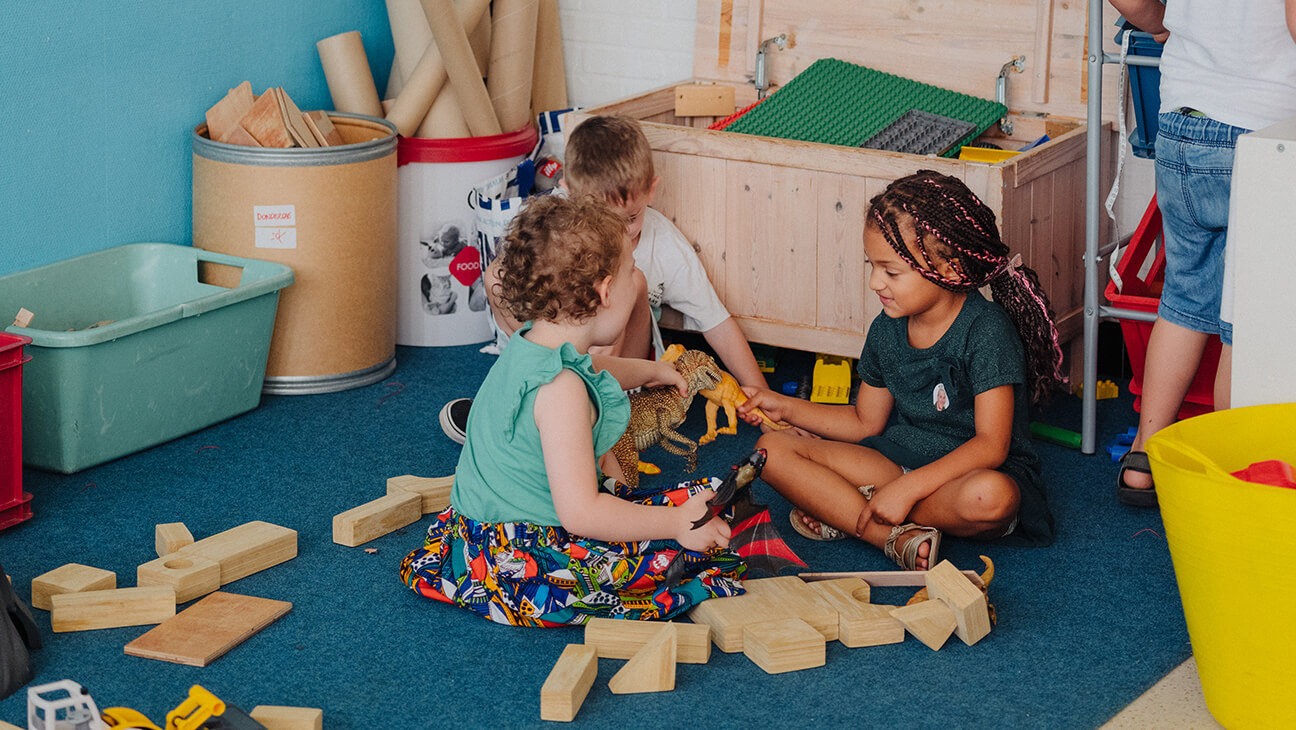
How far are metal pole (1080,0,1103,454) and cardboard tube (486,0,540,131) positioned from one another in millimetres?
1443

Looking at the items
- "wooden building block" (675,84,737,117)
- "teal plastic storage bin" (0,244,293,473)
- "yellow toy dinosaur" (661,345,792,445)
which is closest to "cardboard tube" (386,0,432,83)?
"wooden building block" (675,84,737,117)

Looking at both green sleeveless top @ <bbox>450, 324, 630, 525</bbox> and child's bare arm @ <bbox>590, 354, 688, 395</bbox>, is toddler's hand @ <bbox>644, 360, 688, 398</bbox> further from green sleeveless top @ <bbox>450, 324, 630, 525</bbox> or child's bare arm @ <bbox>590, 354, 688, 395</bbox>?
green sleeveless top @ <bbox>450, 324, 630, 525</bbox>

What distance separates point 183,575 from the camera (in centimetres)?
206

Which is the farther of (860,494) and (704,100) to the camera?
(704,100)

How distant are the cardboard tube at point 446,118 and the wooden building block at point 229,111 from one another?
0.45 meters

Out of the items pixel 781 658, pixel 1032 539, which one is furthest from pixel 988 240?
pixel 781 658

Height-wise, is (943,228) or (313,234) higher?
(943,228)

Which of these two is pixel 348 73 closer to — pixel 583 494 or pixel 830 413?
pixel 830 413

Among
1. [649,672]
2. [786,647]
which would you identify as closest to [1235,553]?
[786,647]

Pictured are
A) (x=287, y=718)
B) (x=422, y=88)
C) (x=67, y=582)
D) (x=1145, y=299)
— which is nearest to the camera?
(x=287, y=718)

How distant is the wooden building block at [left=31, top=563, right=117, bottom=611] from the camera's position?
204 centimetres

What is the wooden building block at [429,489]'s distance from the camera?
2432 millimetres

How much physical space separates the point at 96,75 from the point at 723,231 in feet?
4.57

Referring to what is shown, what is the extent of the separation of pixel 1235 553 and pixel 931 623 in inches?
19.9
